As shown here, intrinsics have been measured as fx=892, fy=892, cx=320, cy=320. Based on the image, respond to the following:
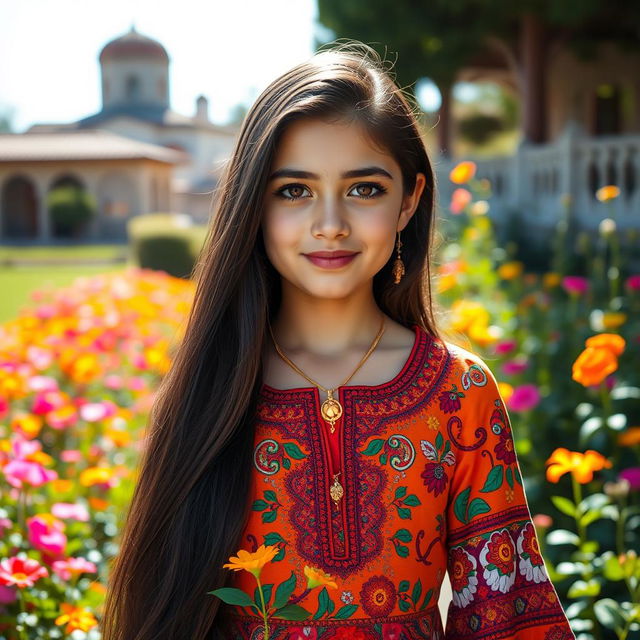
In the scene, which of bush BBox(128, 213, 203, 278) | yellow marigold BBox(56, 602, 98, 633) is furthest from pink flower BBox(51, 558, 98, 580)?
bush BBox(128, 213, 203, 278)

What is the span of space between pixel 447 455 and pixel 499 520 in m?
0.13

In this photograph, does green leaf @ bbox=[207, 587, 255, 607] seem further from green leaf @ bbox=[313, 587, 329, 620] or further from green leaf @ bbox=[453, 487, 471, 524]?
green leaf @ bbox=[453, 487, 471, 524]

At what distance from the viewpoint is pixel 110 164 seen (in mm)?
29500

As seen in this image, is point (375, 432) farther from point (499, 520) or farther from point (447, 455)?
point (499, 520)

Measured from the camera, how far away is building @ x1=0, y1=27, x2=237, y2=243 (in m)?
29.3

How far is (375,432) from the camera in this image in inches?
56.0

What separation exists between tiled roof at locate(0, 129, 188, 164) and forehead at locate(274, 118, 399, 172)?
1094 inches

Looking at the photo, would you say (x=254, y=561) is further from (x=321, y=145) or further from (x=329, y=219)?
(x=321, y=145)

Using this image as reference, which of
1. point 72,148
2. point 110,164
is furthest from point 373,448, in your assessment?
point 72,148

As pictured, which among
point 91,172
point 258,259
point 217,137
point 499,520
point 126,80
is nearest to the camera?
point 499,520

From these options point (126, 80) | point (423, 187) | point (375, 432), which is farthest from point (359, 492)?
point (126, 80)

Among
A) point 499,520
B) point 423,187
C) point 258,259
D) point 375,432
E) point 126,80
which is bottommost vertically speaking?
point 499,520

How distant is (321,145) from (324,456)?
0.49 m

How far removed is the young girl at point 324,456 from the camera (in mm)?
1376
